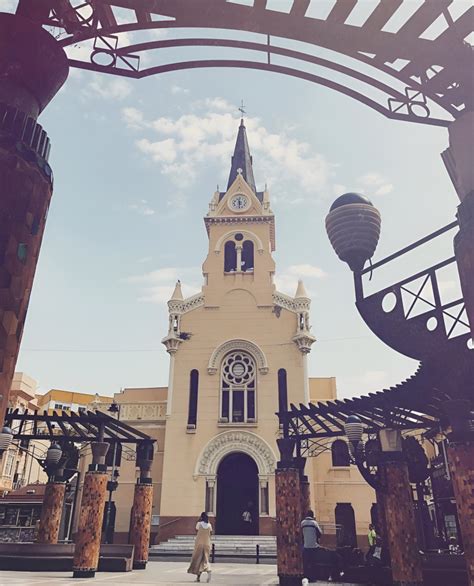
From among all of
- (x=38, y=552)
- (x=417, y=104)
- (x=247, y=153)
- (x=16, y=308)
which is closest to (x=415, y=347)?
(x=417, y=104)

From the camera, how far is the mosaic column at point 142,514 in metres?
15.8

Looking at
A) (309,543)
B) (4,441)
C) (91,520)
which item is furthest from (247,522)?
(4,441)

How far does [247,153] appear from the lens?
140ft

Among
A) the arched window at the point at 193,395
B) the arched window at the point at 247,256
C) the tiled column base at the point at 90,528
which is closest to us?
the tiled column base at the point at 90,528

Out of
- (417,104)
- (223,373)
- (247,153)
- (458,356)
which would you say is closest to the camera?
(417,104)

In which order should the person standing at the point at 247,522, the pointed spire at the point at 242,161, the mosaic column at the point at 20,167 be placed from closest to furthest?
the mosaic column at the point at 20,167
the person standing at the point at 247,522
the pointed spire at the point at 242,161

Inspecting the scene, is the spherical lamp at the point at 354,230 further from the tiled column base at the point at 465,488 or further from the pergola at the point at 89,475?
the pergola at the point at 89,475

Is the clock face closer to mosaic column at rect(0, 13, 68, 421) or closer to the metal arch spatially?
the metal arch

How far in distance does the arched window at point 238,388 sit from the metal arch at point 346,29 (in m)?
26.1

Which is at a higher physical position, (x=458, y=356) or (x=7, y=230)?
(x=458, y=356)

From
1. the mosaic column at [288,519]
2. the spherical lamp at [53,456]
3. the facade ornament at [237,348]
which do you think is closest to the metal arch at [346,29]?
the mosaic column at [288,519]

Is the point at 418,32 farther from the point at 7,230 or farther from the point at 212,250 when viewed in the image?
the point at 212,250

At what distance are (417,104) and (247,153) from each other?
40254 mm

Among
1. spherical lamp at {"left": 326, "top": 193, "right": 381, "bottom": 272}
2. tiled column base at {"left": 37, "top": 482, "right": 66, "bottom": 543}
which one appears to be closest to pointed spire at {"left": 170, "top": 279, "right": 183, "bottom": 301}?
tiled column base at {"left": 37, "top": 482, "right": 66, "bottom": 543}
